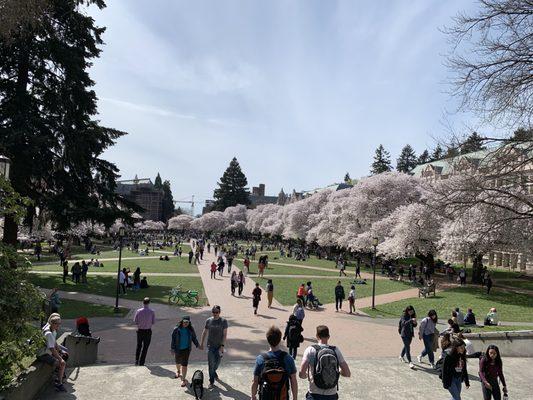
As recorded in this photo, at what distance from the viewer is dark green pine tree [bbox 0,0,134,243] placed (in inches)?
860

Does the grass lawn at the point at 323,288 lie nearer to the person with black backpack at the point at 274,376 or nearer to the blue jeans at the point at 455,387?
the blue jeans at the point at 455,387

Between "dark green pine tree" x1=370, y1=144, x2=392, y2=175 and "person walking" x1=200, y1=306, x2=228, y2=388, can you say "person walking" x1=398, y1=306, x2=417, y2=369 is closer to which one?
"person walking" x1=200, y1=306, x2=228, y2=388

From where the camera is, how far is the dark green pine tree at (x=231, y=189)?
445ft

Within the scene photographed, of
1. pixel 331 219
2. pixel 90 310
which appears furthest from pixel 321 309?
pixel 331 219

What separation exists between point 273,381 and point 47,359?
541cm

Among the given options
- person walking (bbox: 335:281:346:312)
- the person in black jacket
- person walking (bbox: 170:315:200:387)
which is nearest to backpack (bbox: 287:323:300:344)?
person walking (bbox: 170:315:200:387)

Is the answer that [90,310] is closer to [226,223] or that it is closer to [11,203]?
[11,203]

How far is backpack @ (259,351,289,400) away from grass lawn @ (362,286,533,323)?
55.3 ft

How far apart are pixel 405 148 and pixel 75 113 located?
Answer: 98947 millimetres

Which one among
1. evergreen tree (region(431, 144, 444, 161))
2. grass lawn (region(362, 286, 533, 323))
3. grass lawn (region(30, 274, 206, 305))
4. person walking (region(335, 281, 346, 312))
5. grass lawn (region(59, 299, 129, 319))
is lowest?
grass lawn (region(30, 274, 206, 305))

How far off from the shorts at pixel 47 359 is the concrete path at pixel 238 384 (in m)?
0.64

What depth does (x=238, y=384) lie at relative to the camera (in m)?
9.12

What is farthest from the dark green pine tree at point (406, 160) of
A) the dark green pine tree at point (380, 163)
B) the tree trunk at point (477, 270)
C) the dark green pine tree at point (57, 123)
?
the dark green pine tree at point (57, 123)

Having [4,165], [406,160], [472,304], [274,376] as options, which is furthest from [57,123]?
[406,160]
